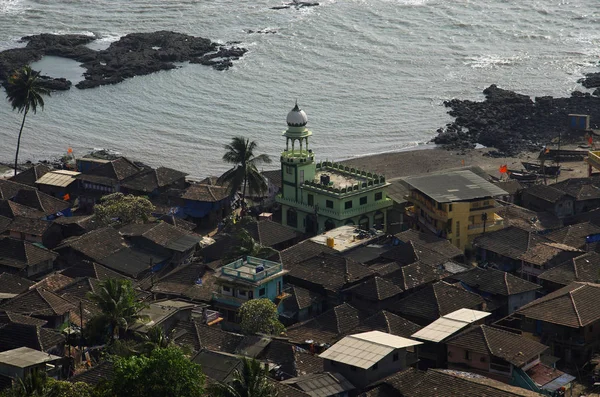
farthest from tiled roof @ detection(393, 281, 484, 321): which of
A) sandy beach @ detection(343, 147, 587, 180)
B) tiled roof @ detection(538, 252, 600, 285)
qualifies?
sandy beach @ detection(343, 147, 587, 180)

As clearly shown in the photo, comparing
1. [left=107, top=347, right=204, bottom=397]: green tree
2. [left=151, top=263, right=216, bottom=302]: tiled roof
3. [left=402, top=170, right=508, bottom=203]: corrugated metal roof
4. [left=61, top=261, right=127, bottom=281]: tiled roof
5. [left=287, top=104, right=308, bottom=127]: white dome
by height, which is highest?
[left=287, top=104, right=308, bottom=127]: white dome

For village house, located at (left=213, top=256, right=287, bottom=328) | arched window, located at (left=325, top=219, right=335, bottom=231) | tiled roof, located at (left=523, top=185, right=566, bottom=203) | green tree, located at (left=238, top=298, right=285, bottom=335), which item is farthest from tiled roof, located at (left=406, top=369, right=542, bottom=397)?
tiled roof, located at (left=523, top=185, right=566, bottom=203)

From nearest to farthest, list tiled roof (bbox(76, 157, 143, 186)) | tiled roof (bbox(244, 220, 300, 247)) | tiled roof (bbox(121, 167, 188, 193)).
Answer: tiled roof (bbox(244, 220, 300, 247))
tiled roof (bbox(121, 167, 188, 193))
tiled roof (bbox(76, 157, 143, 186))

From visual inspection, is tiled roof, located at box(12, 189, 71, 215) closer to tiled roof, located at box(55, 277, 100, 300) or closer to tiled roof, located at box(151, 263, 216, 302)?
tiled roof, located at box(151, 263, 216, 302)

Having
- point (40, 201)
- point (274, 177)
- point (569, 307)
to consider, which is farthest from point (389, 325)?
point (40, 201)

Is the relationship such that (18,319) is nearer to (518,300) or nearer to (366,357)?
(366,357)

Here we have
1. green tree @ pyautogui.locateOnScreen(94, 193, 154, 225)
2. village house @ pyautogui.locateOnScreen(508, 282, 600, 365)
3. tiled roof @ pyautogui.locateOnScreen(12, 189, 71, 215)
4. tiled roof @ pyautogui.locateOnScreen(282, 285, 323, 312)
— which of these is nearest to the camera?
village house @ pyautogui.locateOnScreen(508, 282, 600, 365)

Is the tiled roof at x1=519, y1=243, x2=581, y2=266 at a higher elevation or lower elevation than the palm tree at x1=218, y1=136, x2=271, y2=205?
lower

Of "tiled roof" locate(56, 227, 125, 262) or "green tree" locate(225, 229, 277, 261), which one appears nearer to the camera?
"green tree" locate(225, 229, 277, 261)
